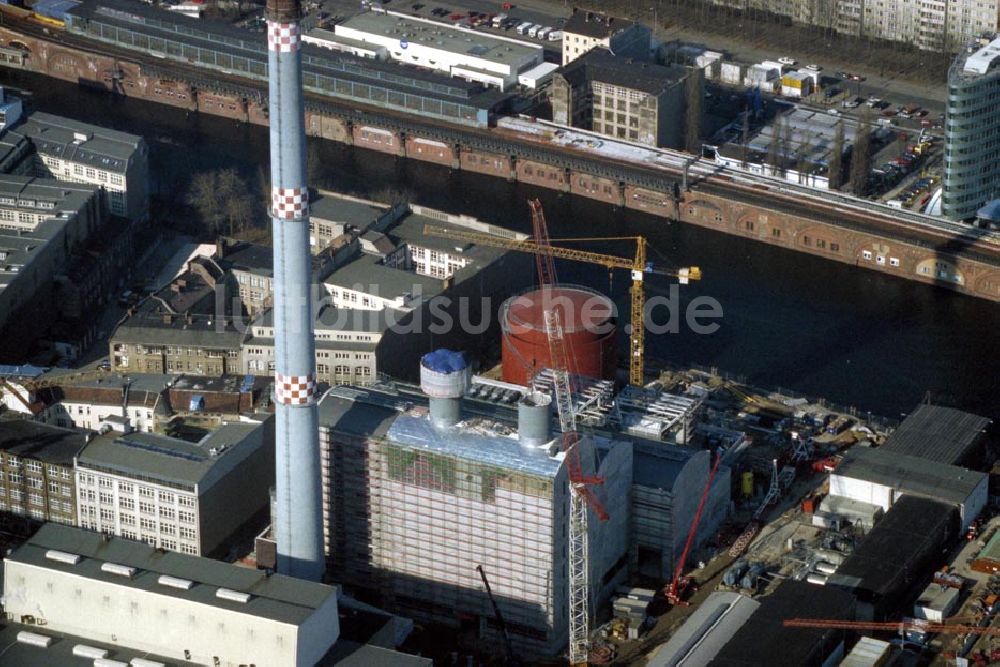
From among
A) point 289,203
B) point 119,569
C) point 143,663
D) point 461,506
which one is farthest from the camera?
point 461,506

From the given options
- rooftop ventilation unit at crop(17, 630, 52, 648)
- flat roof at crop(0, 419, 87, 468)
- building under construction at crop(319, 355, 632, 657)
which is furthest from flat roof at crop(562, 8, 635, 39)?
rooftop ventilation unit at crop(17, 630, 52, 648)

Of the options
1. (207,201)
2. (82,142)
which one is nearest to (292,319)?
(207,201)

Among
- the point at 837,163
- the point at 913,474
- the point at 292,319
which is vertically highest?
the point at 292,319

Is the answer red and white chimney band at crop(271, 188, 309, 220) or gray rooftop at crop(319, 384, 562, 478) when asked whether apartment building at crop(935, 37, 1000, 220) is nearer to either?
gray rooftop at crop(319, 384, 562, 478)

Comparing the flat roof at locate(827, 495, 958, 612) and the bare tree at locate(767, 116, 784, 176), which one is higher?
the bare tree at locate(767, 116, 784, 176)

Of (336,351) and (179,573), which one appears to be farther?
(336,351)

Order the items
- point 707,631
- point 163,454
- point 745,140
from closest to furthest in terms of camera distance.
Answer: point 707,631 → point 163,454 → point 745,140

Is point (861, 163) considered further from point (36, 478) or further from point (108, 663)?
point (108, 663)

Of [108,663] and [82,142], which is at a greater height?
[82,142]
